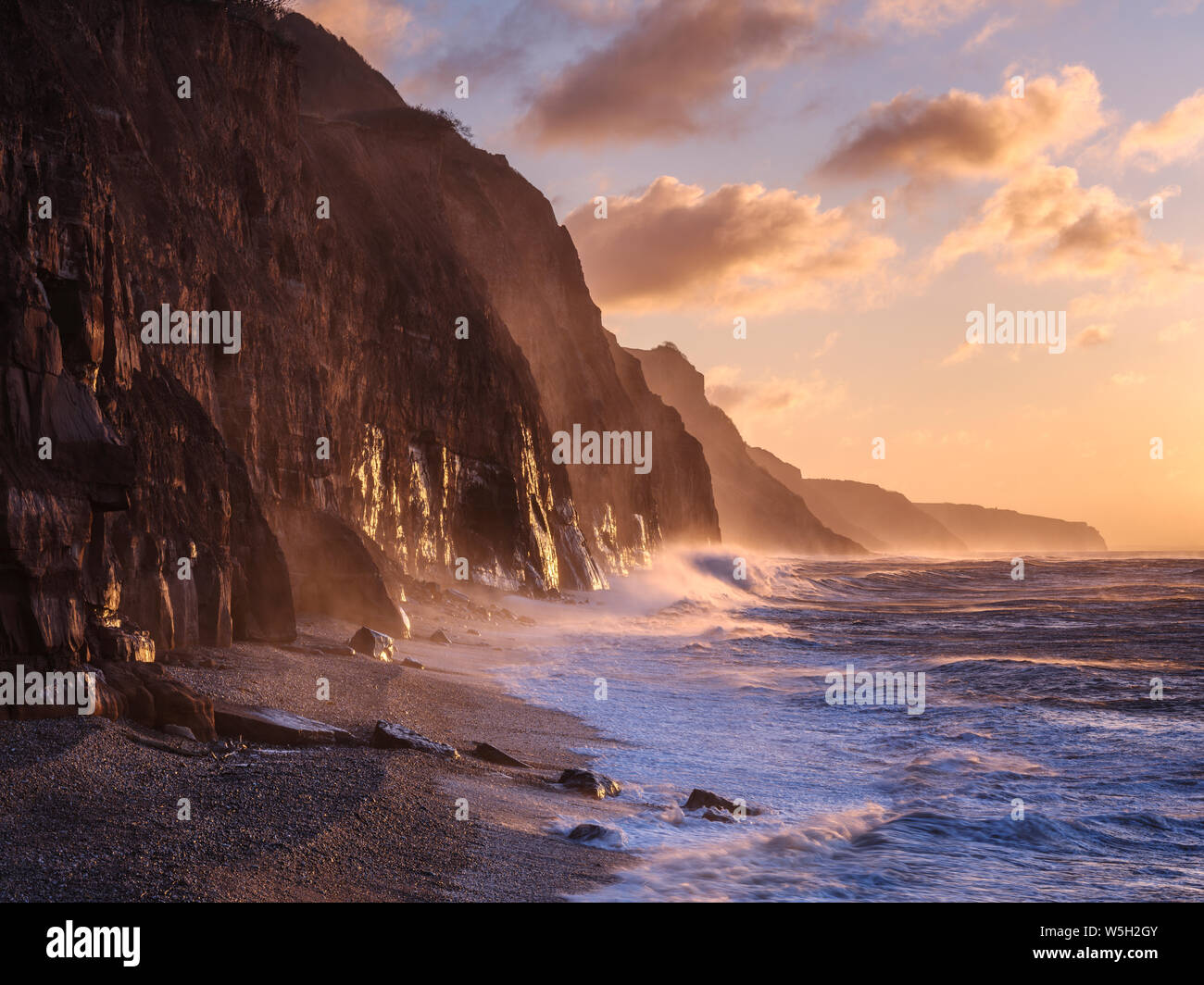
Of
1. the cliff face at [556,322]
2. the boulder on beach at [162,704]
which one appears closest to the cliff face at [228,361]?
the boulder on beach at [162,704]

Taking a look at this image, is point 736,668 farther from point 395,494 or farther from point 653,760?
point 395,494

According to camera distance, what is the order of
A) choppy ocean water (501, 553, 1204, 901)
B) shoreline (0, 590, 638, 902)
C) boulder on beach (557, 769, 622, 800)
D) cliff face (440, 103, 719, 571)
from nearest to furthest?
shoreline (0, 590, 638, 902) < choppy ocean water (501, 553, 1204, 901) < boulder on beach (557, 769, 622, 800) < cliff face (440, 103, 719, 571)

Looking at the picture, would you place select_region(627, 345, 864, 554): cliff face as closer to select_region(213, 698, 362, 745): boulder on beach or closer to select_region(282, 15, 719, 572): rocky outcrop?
select_region(282, 15, 719, 572): rocky outcrop

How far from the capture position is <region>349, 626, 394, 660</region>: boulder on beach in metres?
16.1

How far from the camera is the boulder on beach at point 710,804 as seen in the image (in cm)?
927

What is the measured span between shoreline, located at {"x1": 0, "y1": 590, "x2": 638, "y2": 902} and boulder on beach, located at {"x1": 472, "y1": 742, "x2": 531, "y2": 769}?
0.21m

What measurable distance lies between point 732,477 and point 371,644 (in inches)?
4597

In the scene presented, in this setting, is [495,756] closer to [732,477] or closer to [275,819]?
[275,819]

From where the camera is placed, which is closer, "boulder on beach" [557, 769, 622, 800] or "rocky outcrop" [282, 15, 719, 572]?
"boulder on beach" [557, 769, 622, 800]

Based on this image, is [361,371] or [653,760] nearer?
[653,760]

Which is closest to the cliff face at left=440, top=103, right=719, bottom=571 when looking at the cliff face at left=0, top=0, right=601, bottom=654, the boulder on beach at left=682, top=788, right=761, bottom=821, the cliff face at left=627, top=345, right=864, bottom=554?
the cliff face at left=0, top=0, right=601, bottom=654
